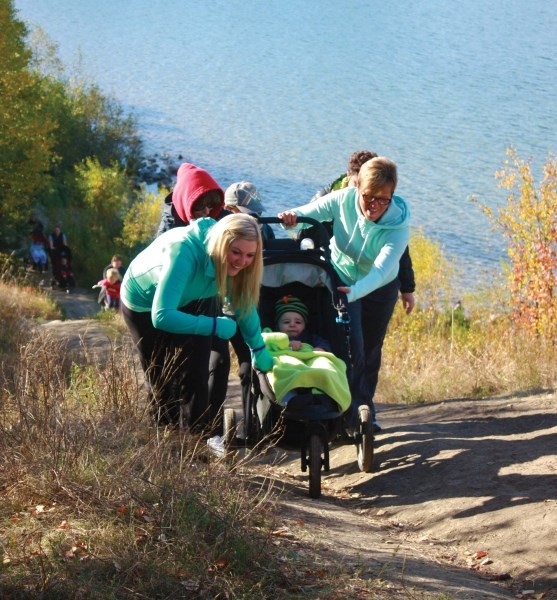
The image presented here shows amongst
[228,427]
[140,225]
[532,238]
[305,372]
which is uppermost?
[140,225]

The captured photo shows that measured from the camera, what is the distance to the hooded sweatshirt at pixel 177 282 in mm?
5027

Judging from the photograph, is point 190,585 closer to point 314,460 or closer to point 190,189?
point 314,460

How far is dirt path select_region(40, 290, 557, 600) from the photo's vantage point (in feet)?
15.7

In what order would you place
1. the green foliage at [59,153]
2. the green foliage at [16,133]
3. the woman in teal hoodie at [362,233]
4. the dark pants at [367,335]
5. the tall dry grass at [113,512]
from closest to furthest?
the tall dry grass at [113,512] → the woman in teal hoodie at [362,233] → the dark pants at [367,335] → the green foliage at [16,133] → the green foliage at [59,153]

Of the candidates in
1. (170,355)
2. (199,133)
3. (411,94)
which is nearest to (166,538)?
(170,355)

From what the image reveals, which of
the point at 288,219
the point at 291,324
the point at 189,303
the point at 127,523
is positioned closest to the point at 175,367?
the point at 189,303

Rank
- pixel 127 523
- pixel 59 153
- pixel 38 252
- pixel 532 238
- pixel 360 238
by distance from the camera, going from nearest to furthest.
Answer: pixel 127 523
pixel 360 238
pixel 532 238
pixel 38 252
pixel 59 153

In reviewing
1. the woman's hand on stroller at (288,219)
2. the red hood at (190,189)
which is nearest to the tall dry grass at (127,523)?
the red hood at (190,189)

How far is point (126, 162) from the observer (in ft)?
191

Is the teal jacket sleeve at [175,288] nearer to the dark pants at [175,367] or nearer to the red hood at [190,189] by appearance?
the dark pants at [175,367]

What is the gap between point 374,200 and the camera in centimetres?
616

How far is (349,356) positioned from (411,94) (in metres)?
45.7

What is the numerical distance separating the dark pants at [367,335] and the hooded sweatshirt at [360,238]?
26 cm

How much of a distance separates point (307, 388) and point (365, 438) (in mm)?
774
